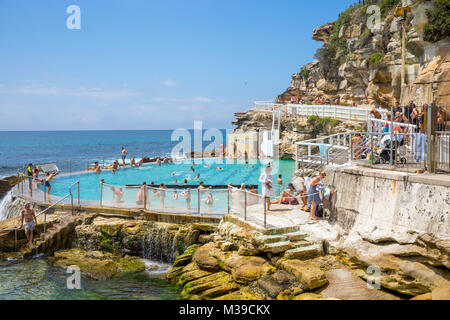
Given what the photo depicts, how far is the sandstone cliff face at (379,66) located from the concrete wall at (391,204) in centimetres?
550

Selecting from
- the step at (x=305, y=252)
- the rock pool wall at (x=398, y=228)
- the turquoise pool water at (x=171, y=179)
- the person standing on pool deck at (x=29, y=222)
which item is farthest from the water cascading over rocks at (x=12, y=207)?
the rock pool wall at (x=398, y=228)

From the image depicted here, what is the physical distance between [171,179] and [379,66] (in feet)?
65.2

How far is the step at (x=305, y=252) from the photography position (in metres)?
8.98

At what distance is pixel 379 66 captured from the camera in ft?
95.6

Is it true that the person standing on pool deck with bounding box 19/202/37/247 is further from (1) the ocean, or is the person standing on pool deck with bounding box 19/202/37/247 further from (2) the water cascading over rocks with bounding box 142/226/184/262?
(1) the ocean

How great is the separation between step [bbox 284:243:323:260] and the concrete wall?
3.03 ft

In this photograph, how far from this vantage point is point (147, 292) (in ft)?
Result: 33.3

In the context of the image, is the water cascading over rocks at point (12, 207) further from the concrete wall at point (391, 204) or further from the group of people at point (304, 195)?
the concrete wall at point (391, 204)

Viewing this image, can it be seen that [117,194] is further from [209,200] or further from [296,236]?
[296,236]

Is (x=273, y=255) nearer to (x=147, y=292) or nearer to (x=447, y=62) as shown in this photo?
(x=147, y=292)

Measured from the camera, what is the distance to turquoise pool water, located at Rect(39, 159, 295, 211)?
42.8ft

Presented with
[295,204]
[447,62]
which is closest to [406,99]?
[447,62]

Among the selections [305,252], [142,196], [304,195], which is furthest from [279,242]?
[142,196]
